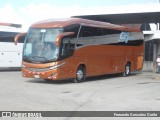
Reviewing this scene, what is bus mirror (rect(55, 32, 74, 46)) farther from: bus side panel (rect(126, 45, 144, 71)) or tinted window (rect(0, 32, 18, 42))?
tinted window (rect(0, 32, 18, 42))

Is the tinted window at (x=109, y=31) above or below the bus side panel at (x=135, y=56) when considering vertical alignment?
above

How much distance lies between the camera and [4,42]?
27.2 m

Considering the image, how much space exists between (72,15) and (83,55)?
15.4m

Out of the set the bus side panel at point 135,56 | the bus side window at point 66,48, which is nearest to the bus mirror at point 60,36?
the bus side window at point 66,48

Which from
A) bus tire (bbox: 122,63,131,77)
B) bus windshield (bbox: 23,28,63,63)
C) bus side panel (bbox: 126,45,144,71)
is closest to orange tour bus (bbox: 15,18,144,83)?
bus windshield (bbox: 23,28,63,63)

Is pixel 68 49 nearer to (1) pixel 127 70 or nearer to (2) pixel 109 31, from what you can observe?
(2) pixel 109 31

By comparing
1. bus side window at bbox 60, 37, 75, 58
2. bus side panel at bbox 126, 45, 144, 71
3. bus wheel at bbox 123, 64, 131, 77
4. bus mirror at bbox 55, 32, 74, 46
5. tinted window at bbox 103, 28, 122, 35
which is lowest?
bus wheel at bbox 123, 64, 131, 77

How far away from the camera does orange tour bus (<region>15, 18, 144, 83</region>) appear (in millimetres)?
18359

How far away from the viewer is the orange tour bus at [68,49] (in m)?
18.4

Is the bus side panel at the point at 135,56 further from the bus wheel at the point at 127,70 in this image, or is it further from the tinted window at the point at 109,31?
the tinted window at the point at 109,31

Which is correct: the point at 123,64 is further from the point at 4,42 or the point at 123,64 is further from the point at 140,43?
the point at 4,42

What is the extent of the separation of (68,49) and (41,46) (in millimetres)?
1271

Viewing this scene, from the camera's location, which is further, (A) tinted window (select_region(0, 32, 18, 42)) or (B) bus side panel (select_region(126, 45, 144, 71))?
(A) tinted window (select_region(0, 32, 18, 42))

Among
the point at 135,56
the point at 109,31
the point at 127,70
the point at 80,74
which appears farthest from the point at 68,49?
the point at 135,56
